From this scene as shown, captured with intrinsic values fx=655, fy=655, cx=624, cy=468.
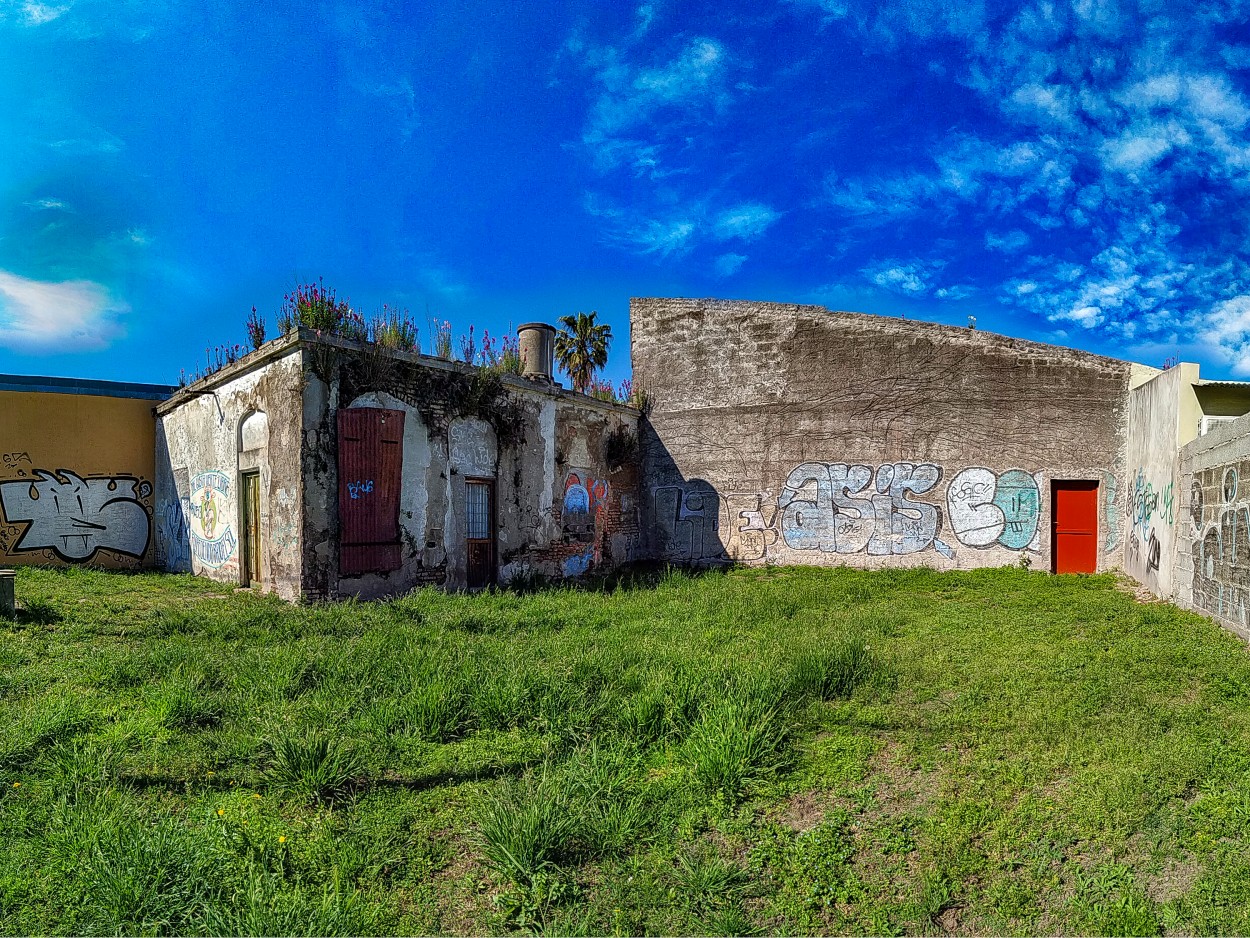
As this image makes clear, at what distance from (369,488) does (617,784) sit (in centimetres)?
686

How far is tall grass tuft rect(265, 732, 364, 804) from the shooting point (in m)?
3.62

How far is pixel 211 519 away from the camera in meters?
11.4

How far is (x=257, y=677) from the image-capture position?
5.28 m

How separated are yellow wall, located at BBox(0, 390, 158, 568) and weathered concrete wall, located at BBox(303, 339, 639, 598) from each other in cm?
807

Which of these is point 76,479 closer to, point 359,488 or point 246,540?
point 246,540

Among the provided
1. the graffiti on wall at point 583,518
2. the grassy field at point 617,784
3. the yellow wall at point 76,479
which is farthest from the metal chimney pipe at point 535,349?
the yellow wall at point 76,479

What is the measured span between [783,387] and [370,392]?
8394mm

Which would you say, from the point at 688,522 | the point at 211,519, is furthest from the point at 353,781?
the point at 688,522

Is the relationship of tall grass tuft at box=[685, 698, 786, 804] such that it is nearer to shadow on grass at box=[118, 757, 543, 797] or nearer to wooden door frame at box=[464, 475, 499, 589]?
shadow on grass at box=[118, 757, 543, 797]

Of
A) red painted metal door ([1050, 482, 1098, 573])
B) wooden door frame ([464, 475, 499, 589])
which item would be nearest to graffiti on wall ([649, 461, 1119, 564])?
red painted metal door ([1050, 482, 1098, 573])

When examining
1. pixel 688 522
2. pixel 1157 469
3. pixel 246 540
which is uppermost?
pixel 1157 469

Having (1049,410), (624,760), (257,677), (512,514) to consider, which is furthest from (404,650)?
(1049,410)

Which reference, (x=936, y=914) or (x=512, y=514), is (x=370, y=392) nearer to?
(x=512, y=514)

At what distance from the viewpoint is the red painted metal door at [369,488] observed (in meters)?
9.08
